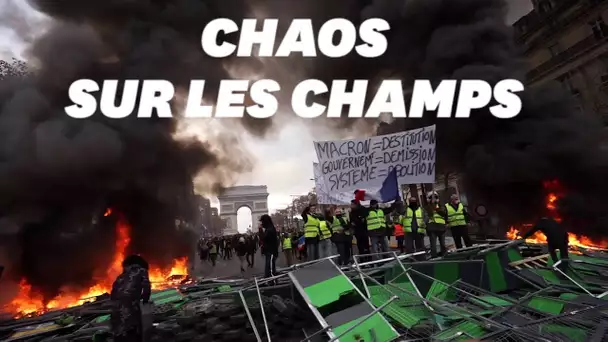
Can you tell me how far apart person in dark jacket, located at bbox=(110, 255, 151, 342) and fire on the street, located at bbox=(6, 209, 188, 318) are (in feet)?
15.4

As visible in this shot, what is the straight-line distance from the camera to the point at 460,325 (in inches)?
133

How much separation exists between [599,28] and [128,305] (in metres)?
20.8

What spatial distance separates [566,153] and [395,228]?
4.93m

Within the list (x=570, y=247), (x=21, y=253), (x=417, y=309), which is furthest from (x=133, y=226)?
(x=570, y=247)

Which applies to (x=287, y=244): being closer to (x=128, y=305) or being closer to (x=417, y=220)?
(x=417, y=220)

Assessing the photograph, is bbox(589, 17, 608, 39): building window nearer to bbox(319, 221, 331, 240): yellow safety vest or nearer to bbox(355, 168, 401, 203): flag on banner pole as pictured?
bbox(355, 168, 401, 203): flag on banner pole

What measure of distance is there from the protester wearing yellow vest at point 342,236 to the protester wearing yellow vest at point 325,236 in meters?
0.10

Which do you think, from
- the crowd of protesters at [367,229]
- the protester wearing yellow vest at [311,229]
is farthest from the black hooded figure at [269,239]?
the protester wearing yellow vest at [311,229]

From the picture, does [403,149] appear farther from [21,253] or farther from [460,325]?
[21,253]

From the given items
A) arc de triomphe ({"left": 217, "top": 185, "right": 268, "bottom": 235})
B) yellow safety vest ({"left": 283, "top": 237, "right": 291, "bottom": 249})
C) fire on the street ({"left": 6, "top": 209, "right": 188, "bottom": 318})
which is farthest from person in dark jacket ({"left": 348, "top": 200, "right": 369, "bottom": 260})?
arc de triomphe ({"left": 217, "top": 185, "right": 268, "bottom": 235})

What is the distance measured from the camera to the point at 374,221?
7.20 metres

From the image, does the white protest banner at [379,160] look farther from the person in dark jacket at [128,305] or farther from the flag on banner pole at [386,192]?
the person in dark jacket at [128,305]

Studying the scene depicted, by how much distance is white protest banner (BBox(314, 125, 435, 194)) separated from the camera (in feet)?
27.8

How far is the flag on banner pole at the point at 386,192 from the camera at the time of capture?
8.01 meters
